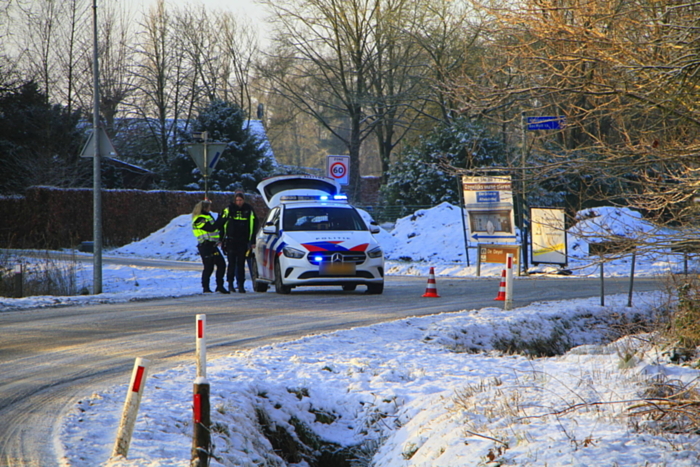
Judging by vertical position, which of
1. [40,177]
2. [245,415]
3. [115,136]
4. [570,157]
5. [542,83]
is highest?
[115,136]

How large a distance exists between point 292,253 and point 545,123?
24.0 feet

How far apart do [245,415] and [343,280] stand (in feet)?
26.1

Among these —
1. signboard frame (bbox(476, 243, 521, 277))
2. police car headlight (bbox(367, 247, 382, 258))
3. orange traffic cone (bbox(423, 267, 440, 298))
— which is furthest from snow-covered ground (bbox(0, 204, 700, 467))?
signboard frame (bbox(476, 243, 521, 277))

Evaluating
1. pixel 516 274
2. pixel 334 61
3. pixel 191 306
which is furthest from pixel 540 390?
pixel 334 61

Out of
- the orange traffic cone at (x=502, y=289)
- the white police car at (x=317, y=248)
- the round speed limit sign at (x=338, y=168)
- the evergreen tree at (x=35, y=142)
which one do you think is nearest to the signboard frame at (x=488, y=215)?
the round speed limit sign at (x=338, y=168)

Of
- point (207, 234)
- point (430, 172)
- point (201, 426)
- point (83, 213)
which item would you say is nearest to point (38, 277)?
point (207, 234)

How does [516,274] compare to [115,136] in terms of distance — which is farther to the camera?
[115,136]

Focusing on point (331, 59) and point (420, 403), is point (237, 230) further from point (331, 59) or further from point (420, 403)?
point (331, 59)

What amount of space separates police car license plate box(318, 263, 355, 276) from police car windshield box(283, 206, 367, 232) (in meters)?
1.04

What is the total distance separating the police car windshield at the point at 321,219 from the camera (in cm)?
1495

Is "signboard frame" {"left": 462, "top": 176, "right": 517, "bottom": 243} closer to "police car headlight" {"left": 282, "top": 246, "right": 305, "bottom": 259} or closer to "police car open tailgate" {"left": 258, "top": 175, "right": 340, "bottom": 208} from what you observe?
"police car open tailgate" {"left": 258, "top": 175, "right": 340, "bottom": 208}

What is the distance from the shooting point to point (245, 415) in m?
6.36

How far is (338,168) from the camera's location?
768 inches

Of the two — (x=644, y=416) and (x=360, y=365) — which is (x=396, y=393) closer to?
(x=360, y=365)
